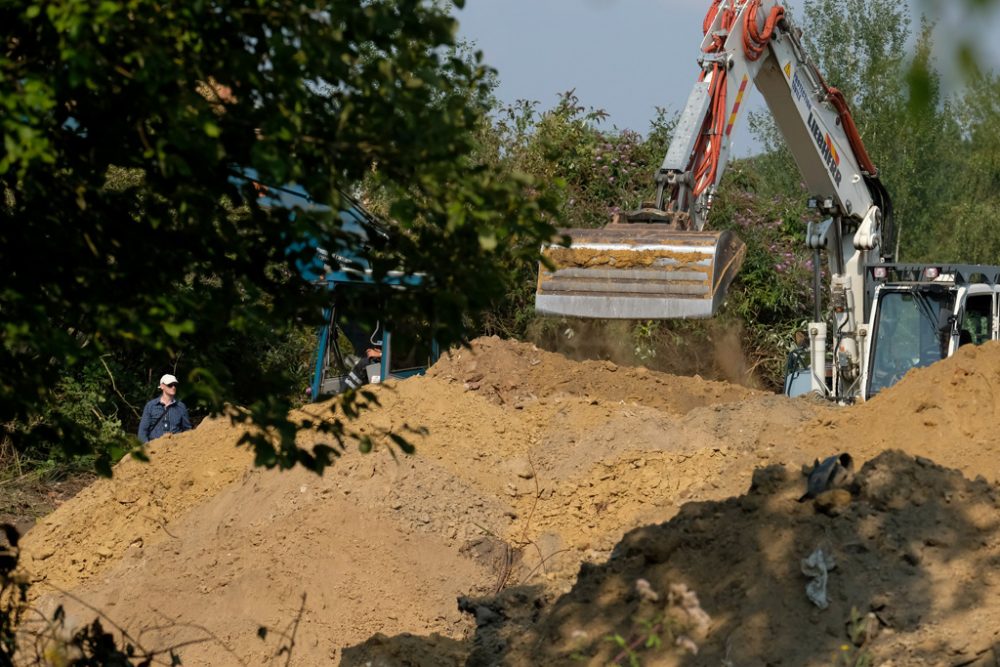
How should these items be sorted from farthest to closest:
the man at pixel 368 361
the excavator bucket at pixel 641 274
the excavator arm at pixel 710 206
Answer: the man at pixel 368 361 < the excavator arm at pixel 710 206 < the excavator bucket at pixel 641 274

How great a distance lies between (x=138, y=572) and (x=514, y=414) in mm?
4107

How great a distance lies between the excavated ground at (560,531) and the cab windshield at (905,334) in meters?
0.97

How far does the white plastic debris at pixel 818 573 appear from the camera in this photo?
5965mm

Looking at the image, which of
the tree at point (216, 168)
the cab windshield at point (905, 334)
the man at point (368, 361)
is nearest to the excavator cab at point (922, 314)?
the cab windshield at point (905, 334)

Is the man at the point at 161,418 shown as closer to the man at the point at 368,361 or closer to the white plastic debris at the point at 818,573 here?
the man at the point at 368,361

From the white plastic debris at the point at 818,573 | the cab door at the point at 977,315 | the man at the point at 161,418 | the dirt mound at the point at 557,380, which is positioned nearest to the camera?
the white plastic debris at the point at 818,573

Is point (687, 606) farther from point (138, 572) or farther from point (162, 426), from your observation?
point (162, 426)

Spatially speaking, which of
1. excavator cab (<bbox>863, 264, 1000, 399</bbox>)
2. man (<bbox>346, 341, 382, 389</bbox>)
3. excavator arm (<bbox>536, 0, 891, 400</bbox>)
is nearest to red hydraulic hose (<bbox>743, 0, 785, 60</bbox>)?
excavator arm (<bbox>536, 0, 891, 400</bbox>)

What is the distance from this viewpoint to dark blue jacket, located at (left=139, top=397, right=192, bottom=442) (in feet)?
44.7

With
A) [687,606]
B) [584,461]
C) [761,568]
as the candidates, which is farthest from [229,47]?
[584,461]

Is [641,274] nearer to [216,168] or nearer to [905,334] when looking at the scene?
[905,334]

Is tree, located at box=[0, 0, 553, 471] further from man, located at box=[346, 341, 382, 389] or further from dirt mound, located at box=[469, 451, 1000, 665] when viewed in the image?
man, located at box=[346, 341, 382, 389]

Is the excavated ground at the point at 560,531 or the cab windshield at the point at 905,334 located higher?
the cab windshield at the point at 905,334

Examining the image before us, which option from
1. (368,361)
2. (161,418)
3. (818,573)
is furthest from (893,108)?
(368,361)
